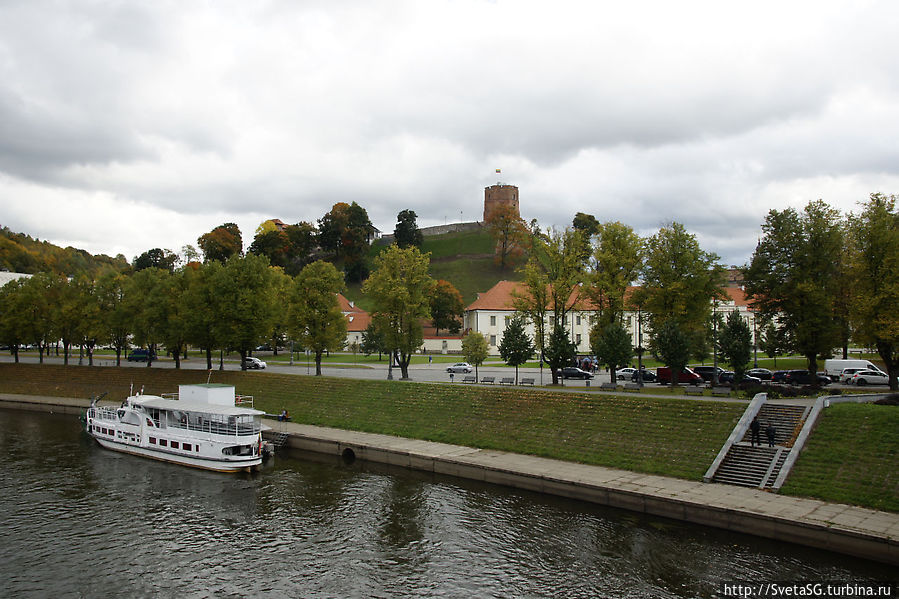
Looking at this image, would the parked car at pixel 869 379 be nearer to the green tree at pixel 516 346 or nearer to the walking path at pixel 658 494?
the green tree at pixel 516 346

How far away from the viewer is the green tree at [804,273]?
44.6m

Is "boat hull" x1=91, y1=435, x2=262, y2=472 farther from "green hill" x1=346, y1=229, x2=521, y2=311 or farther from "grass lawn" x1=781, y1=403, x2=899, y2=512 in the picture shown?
"green hill" x1=346, y1=229, x2=521, y2=311

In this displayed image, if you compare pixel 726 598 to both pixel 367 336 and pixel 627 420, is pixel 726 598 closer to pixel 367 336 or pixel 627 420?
pixel 627 420

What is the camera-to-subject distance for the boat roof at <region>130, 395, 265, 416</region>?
36.6 metres

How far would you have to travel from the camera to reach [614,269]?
4800cm

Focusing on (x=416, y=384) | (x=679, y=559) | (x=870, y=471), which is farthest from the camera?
(x=416, y=384)

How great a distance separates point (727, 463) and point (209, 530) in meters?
23.8

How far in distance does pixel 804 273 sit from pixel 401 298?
33.3 m

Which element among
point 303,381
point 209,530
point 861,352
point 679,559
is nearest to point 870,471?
point 679,559

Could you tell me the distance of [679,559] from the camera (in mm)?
20766

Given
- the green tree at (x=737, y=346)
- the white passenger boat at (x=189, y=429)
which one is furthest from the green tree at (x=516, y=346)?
the white passenger boat at (x=189, y=429)

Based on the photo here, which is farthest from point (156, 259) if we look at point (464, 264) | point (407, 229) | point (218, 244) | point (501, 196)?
point (501, 196)

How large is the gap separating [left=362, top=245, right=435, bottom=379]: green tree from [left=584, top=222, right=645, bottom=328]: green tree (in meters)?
15.9

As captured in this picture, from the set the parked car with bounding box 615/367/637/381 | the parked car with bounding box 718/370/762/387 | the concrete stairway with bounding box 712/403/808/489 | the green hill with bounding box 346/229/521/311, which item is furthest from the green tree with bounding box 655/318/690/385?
the green hill with bounding box 346/229/521/311
